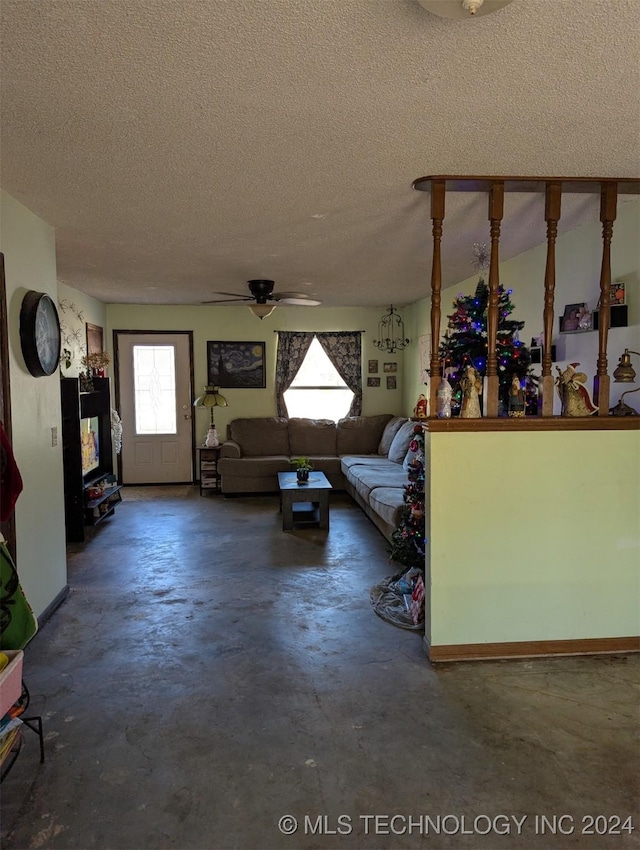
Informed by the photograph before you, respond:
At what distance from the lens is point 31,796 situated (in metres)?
1.93

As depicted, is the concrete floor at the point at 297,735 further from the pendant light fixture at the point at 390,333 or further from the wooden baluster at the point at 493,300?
the pendant light fixture at the point at 390,333

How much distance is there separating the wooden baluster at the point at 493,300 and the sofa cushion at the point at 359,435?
4504mm

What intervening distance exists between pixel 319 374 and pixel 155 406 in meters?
2.31

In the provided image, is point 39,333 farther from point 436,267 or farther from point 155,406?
point 155,406

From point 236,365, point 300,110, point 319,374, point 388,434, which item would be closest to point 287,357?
point 319,374

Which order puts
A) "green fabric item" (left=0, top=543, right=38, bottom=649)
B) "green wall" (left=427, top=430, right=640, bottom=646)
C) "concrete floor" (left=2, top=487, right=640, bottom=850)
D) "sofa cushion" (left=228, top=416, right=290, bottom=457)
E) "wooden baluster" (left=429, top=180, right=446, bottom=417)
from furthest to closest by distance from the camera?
"sofa cushion" (left=228, top=416, right=290, bottom=457) < "green wall" (left=427, top=430, right=640, bottom=646) < "wooden baluster" (left=429, top=180, right=446, bottom=417) < "green fabric item" (left=0, top=543, right=38, bottom=649) < "concrete floor" (left=2, top=487, right=640, bottom=850)

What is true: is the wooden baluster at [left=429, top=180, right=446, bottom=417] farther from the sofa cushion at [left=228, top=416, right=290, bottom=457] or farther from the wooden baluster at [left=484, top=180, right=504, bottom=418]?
the sofa cushion at [left=228, top=416, right=290, bottom=457]

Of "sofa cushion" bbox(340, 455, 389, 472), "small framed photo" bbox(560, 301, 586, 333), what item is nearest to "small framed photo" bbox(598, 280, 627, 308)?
"small framed photo" bbox(560, 301, 586, 333)

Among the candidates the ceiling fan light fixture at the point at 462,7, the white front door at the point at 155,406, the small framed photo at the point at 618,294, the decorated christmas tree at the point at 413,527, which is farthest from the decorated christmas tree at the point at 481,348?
the white front door at the point at 155,406

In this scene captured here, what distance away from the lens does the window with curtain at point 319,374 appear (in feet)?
25.0

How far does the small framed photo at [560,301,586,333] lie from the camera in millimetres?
3496

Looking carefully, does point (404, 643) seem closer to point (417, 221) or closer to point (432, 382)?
point (432, 382)

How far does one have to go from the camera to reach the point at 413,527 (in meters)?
3.39

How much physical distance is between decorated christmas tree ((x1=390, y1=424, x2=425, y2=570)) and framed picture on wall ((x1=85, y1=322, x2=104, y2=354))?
15.2ft
